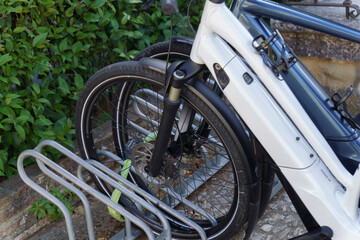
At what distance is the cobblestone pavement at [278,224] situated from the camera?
3043 mm

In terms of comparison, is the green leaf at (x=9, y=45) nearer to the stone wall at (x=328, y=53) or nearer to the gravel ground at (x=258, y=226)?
the gravel ground at (x=258, y=226)

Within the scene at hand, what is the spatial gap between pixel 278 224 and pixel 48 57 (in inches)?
61.9

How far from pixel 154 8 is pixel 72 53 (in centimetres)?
78

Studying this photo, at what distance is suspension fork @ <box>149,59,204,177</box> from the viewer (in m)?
2.45

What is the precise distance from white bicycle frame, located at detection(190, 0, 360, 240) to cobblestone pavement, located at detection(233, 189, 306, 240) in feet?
2.05

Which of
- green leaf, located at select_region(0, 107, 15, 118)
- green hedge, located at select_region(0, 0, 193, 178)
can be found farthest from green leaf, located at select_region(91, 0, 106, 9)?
green leaf, located at select_region(0, 107, 15, 118)

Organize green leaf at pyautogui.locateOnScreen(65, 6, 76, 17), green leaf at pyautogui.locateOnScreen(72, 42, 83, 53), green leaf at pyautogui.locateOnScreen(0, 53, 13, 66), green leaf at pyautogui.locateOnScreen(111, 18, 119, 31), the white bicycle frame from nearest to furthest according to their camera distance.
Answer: the white bicycle frame → green leaf at pyautogui.locateOnScreen(0, 53, 13, 66) → green leaf at pyautogui.locateOnScreen(65, 6, 76, 17) → green leaf at pyautogui.locateOnScreen(72, 42, 83, 53) → green leaf at pyautogui.locateOnScreen(111, 18, 119, 31)

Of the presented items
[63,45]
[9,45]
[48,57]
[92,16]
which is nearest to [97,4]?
[92,16]

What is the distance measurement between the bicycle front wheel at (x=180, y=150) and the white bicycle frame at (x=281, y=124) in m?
0.17

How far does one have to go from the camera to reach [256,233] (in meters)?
3.06

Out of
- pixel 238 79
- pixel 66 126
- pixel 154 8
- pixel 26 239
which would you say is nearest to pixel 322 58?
pixel 154 8

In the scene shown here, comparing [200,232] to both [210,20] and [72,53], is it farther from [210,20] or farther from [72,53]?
[72,53]

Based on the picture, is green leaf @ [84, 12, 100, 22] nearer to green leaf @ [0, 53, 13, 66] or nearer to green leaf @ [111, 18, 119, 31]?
green leaf @ [111, 18, 119, 31]

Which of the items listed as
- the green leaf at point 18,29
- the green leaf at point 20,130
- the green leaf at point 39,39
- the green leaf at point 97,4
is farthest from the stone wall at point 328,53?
the green leaf at point 20,130
